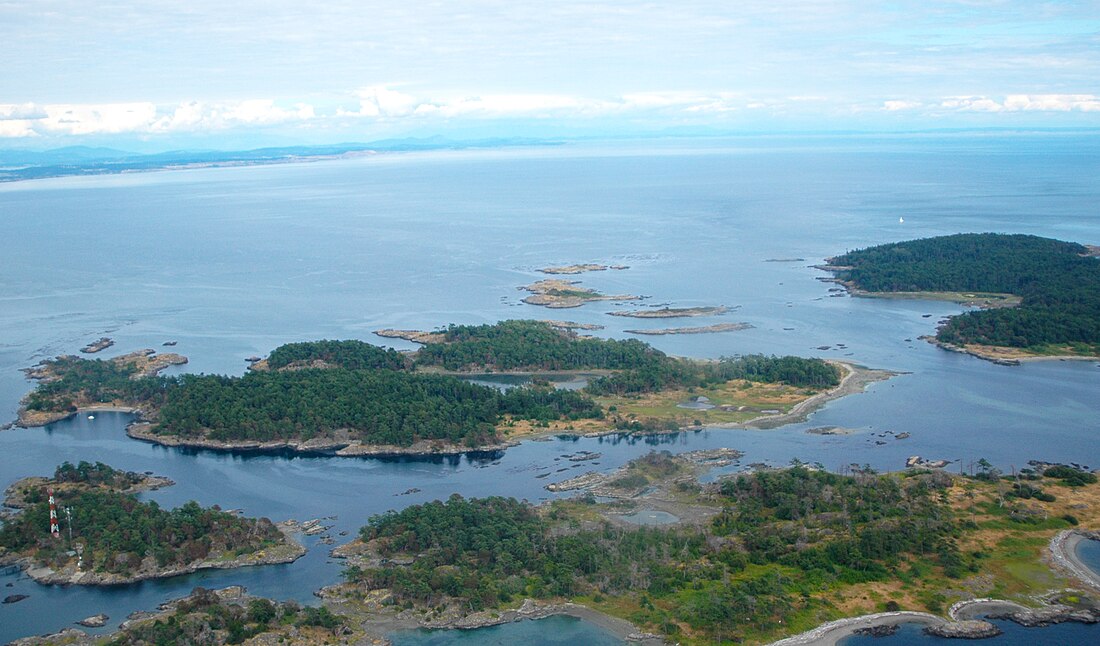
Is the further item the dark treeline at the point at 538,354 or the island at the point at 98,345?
the island at the point at 98,345

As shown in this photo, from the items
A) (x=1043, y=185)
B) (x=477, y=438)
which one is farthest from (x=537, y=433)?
(x=1043, y=185)

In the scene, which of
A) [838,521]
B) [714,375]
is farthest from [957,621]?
[714,375]

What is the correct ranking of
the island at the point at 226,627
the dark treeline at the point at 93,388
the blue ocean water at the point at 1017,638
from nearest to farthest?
1. the island at the point at 226,627
2. the blue ocean water at the point at 1017,638
3. the dark treeline at the point at 93,388

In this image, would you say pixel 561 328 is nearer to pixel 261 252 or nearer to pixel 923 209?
pixel 261 252

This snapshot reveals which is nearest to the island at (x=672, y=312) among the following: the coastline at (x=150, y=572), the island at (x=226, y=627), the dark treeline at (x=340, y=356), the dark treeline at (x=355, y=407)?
the dark treeline at (x=340, y=356)

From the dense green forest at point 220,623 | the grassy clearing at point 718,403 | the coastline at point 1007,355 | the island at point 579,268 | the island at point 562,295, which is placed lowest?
the dense green forest at point 220,623

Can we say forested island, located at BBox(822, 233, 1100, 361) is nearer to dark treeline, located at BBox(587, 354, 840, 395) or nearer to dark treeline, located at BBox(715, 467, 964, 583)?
dark treeline, located at BBox(587, 354, 840, 395)

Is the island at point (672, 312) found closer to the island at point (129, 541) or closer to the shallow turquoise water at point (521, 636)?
the island at point (129, 541)
